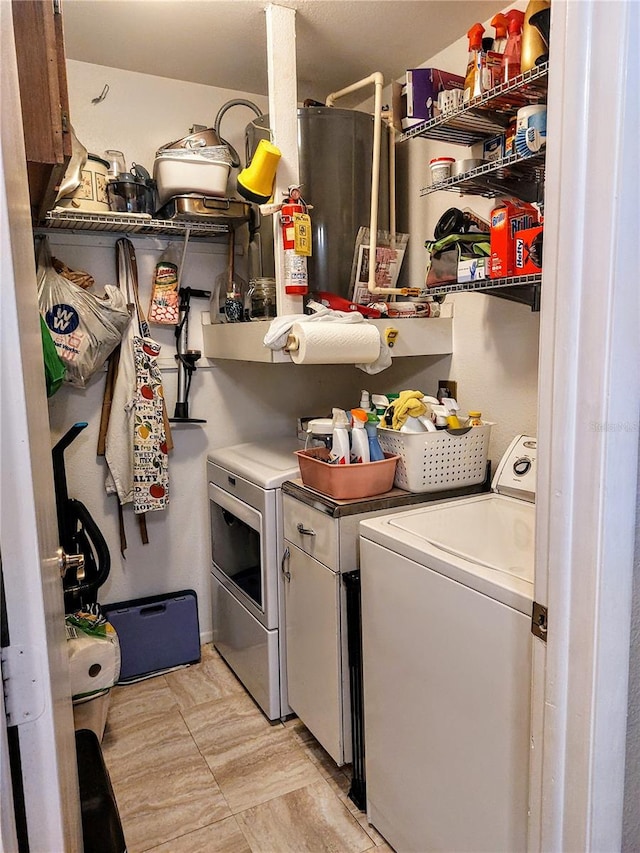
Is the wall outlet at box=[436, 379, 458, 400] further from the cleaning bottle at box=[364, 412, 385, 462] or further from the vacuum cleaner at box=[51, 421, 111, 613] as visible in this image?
the vacuum cleaner at box=[51, 421, 111, 613]

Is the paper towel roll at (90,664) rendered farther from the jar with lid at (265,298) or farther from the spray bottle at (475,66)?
the spray bottle at (475,66)

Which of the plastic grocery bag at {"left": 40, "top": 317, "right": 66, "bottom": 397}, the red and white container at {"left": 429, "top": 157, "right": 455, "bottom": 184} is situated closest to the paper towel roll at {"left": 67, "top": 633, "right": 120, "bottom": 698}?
the plastic grocery bag at {"left": 40, "top": 317, "right": 66, "bottom": 397}

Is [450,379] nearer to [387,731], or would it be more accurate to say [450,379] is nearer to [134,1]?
[387,731]

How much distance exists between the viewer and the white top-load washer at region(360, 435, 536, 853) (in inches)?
45.6

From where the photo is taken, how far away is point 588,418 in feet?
2.59

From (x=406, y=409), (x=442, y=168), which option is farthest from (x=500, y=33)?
(x=406, y=409)

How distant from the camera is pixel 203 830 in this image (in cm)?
172

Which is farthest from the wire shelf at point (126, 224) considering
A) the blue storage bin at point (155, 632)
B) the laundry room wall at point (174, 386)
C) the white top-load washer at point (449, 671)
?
the blue storage bin at point (155, 632)

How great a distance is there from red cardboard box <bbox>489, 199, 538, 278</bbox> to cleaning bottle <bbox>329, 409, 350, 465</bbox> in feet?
2.07

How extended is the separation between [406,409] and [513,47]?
40.3 inches

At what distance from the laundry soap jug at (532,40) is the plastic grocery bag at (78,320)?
5.23 feet

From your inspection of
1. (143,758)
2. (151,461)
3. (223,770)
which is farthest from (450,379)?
(143,758)

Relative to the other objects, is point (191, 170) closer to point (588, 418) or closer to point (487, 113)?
point (487, 113)

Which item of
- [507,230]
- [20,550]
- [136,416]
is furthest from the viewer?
[136,416]
